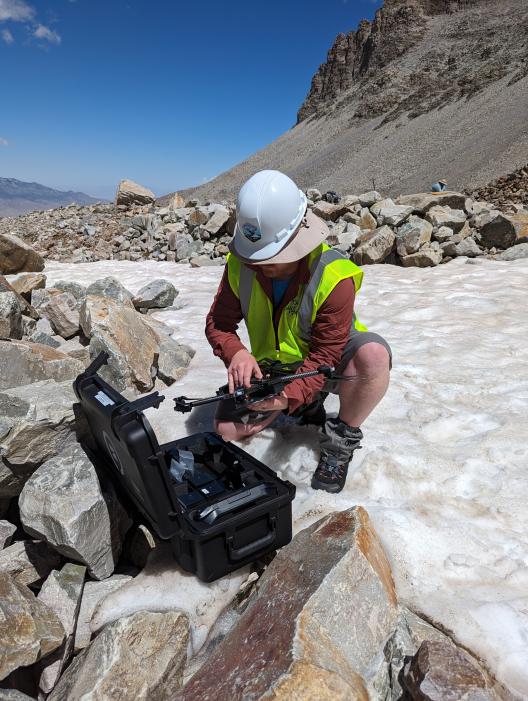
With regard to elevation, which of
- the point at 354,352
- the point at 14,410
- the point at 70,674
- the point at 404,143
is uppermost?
the point at 404,143

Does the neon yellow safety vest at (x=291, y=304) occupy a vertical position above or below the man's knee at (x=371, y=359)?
above

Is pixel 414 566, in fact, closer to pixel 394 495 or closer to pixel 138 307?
pixel 394 495

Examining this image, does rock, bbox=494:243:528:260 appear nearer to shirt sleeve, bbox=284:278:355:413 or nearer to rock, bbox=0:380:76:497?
shirt sleeve, bbox=284:278:355:413

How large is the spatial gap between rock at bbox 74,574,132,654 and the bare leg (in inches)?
56.6

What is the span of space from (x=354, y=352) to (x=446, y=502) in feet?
3.04

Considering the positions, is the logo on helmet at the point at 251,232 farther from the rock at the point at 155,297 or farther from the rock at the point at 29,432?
the rock at the point at 155,297

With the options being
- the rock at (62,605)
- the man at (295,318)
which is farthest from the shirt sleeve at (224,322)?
the rock at (62,605)

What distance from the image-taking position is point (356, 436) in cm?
286

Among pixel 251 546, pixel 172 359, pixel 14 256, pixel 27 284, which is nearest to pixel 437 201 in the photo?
pixel 172 359

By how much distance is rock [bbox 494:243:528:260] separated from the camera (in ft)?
25.7

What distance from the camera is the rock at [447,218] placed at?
28.6 ft

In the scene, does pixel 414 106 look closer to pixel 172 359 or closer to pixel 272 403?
pixel 172 359

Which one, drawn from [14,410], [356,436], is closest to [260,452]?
[356,436]

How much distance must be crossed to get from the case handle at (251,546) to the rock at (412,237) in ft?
22.2
